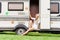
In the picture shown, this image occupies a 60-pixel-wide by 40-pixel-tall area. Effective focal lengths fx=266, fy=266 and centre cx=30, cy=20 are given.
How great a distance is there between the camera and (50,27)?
13508mm

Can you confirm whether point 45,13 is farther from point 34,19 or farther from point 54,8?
point 34,19

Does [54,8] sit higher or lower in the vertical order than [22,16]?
higher

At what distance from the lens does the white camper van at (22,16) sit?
1341 centimetres

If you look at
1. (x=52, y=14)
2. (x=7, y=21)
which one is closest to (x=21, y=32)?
(x=7, y=21)

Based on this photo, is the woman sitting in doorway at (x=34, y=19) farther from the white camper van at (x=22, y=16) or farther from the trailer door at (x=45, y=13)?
the trailer door at (x=45, y=13)

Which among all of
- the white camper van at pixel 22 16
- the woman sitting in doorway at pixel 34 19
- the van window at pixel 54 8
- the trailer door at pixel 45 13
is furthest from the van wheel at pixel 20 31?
the van window at pixel 54 8

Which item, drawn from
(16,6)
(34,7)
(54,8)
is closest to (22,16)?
(16,6)

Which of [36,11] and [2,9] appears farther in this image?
[36,11]

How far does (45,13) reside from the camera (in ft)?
44.4

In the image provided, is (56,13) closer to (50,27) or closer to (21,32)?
(50,27)

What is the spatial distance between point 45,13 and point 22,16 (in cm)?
A: 119

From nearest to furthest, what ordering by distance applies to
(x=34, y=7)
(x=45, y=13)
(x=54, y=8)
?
(x=45, y=13)
(x=54, y=8)
(x=34, y=7)

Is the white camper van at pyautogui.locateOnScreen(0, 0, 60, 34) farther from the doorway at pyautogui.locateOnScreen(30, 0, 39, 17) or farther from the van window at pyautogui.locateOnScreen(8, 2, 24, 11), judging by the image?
the doorway at pyautogui.locateOnScreen(30, 0, 39, 17)

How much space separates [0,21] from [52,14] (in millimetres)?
2656
